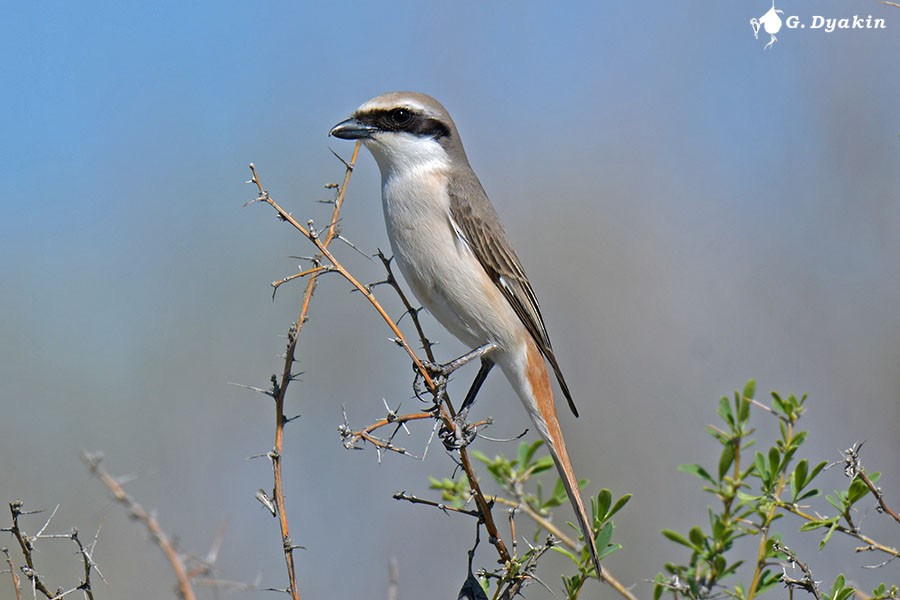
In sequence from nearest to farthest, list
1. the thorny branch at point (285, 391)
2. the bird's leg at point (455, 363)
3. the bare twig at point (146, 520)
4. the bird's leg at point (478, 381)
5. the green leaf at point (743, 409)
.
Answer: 1. the bare twig at point (146, 520)
2. the thorny branch at point (285, 391)
3. the green leaf at point (743, 409)
4. the bird's leg at point (455, 363)
5. the bird's leg at point (478, 381)

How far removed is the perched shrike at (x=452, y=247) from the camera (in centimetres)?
383

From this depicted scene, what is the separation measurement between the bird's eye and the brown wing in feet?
1.09

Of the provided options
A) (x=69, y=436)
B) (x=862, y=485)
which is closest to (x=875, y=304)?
(x=862, y=485)

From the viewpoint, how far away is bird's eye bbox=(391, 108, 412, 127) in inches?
155

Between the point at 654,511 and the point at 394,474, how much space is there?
1549 mm

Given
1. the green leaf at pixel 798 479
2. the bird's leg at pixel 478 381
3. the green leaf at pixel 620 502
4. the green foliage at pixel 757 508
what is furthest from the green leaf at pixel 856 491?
the bird's leg at pixel 478 381

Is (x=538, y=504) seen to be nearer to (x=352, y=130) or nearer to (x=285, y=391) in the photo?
(x=285, y=391)

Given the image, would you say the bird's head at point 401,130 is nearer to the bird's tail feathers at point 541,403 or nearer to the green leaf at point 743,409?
the bird's tail feathers at point 541,403

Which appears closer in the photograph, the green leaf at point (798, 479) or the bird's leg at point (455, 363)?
the green leaf at point (798, 479)

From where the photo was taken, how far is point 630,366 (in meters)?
6.22

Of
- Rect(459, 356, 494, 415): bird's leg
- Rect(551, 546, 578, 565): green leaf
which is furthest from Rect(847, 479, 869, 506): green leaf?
Rect(459, 356, 494, 415): bird's leg

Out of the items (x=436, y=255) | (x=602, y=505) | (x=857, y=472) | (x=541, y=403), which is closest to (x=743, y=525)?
(x=602, y=505)

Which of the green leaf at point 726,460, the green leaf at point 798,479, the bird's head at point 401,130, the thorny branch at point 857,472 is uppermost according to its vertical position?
the bird's head at point 401,130

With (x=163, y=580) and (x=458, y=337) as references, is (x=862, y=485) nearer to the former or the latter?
(x=458, y=337)
